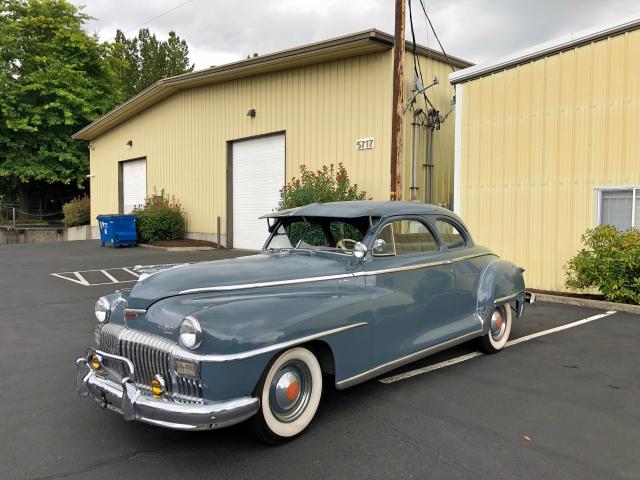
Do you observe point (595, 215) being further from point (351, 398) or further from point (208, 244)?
point (208, 244)

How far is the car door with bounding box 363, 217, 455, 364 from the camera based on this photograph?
4.15m

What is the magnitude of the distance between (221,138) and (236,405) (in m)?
14.8

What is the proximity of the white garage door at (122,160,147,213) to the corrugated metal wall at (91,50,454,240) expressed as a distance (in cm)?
53

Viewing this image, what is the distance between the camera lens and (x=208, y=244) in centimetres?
1738

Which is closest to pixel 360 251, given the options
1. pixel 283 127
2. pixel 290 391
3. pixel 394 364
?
pixel 394 364

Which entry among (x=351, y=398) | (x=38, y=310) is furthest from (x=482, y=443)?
(x=38, y=310)

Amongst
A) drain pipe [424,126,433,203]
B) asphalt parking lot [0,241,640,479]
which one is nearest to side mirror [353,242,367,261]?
asphalt parking lot [0,241,640,479]

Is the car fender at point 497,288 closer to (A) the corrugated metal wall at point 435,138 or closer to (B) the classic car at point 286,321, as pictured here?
(B) the classic car at point 286,321

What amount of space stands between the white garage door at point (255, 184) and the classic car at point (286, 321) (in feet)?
34.3

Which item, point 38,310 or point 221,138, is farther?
point 221,138

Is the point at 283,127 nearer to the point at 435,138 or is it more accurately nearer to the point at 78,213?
the point at 435,138

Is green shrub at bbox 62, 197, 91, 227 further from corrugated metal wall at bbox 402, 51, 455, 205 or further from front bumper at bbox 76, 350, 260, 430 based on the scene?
front bumper at bbox 76, 350, 260, 430

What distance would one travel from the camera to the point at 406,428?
145 inches

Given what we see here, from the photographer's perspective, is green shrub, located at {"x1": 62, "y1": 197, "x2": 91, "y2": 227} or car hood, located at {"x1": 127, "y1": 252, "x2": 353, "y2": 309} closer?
car hood, located at {"x1": 127, "y1": 252, "x2": 353, "y2": 309}
